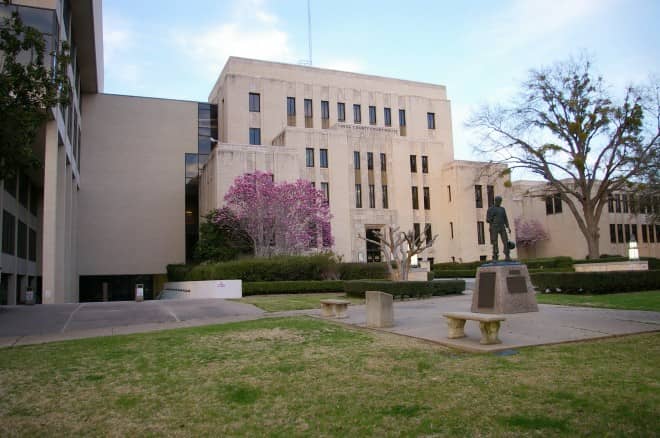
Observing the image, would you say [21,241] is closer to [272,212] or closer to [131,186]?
[131,186]

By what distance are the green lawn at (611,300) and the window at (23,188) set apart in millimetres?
32094

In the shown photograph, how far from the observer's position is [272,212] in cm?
3534

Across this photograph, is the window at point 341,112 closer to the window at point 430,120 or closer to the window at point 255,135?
the window at point 255,135

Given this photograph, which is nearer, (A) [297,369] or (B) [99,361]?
(A) [297,369]

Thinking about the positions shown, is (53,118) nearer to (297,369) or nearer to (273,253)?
(273,253)

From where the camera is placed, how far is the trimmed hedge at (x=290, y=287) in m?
26.1

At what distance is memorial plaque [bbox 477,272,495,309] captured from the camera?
574 inches

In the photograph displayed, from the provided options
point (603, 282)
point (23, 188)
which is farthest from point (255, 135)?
point (603, 282)

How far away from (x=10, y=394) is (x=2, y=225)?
2615 centimetres

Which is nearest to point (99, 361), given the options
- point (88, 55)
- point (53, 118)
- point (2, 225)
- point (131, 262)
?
point (53, 118)

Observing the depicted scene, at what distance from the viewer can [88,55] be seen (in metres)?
40.6

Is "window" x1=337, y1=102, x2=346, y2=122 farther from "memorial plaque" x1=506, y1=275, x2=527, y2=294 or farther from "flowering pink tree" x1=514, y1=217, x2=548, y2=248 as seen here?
"memorial plaque" x1=506, y1=275, x2=527, y2=294

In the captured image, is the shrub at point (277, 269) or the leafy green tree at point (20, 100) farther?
the shrub at point (277, 269)

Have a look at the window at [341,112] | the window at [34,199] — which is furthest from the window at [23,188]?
the window at [341,112]
